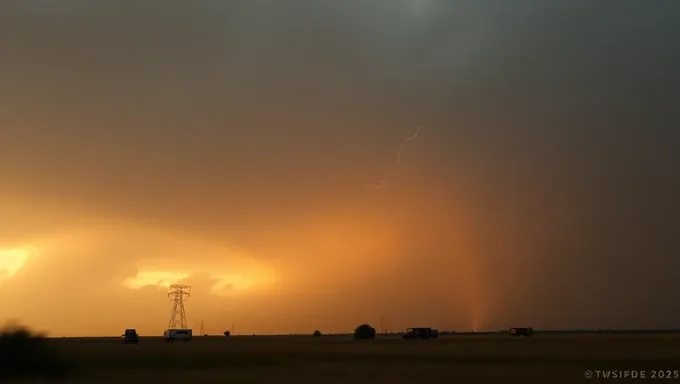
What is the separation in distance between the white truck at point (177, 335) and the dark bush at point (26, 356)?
12312cm

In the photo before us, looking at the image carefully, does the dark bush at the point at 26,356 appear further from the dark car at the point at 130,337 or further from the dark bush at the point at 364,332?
the dark bush at the point at 364,332

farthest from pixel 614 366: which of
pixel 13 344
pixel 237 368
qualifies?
pixel 13 344

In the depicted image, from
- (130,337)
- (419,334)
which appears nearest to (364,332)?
(419,334)

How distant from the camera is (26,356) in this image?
2116 inches

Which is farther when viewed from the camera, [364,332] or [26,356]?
[364,332]

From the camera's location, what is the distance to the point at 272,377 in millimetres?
50531

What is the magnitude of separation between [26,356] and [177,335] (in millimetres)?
128376

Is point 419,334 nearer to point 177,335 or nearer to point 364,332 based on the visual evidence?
point 364,332

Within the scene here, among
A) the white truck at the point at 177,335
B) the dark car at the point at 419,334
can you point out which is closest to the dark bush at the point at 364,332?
the dark car at the point at 419,334

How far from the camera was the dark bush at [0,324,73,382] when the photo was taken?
171 ft

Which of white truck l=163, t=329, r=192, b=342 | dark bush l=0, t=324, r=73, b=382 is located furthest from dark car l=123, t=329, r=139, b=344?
dark bush l=0, t=324, r=73, b=382

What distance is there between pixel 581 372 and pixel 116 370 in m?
38.4

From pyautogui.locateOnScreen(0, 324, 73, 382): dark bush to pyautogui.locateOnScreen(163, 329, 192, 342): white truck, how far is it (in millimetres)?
123116

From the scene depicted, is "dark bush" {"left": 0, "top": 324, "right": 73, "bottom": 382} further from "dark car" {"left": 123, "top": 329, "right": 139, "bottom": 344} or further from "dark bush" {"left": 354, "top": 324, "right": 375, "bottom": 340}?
"dark bush" {"left": 354, "top": 324, "right": 375, "bottom": 340}
